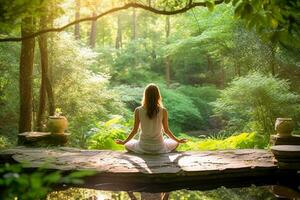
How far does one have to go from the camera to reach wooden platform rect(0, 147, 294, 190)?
7000 mm

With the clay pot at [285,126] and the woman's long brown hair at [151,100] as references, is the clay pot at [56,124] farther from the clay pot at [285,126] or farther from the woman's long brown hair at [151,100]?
the clay pot at [285,126]

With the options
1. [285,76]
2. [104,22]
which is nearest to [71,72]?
[285,76]

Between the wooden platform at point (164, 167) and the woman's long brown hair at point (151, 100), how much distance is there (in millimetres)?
914

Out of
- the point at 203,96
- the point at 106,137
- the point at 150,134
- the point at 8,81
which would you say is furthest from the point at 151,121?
the point at 203,96

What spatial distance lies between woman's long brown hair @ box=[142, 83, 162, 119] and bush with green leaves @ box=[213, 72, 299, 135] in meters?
3.92

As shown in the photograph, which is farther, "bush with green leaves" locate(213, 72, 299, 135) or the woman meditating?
"bush with green leaves" locate(213, 72, 299, 135)

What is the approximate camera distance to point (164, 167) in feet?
23.8

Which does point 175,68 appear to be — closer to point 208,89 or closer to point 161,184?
point 208,89

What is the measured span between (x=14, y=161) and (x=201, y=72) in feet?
66.1

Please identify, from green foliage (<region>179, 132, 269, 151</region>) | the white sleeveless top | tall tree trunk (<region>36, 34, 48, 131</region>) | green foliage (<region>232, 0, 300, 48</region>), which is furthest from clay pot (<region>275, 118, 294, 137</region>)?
green foliage (<region>232, 0, 300, 48</region>)

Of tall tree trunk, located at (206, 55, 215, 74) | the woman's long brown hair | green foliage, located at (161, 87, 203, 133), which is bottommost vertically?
green foliage, located at (161, 87, 203, 133)

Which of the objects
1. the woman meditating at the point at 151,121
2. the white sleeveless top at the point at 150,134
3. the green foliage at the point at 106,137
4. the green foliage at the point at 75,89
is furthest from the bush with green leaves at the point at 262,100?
the green foliage at the point at 75,89

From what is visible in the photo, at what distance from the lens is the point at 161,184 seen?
704 centimetres

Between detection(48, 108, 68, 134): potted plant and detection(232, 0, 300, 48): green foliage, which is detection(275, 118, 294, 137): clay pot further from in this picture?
detection(232, 0, 300, 48): green foliage
